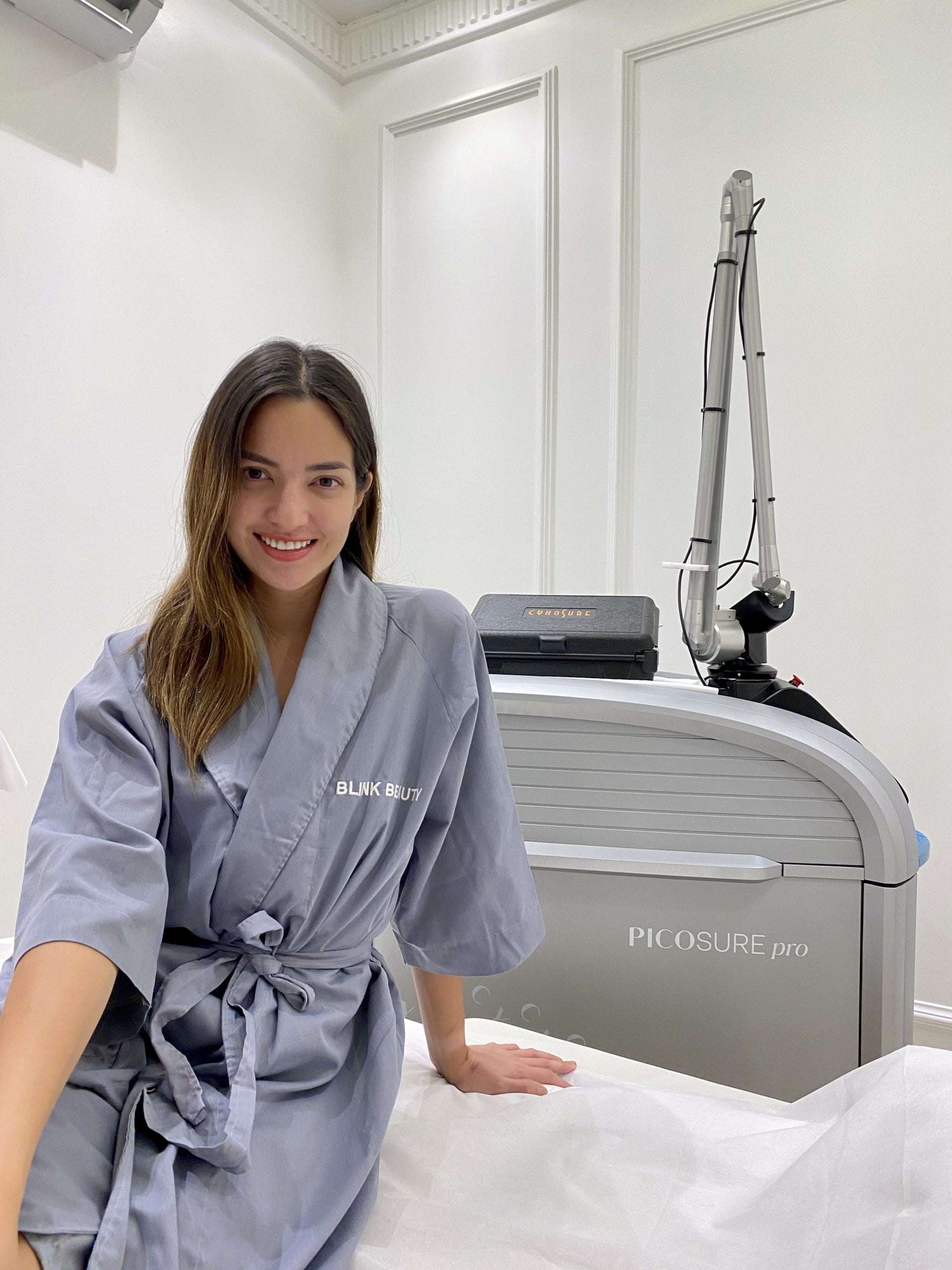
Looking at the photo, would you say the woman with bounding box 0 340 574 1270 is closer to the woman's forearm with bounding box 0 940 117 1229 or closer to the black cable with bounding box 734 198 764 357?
the woman's forearm with bounding box 0 940 117 1229

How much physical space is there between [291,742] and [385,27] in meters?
2.73

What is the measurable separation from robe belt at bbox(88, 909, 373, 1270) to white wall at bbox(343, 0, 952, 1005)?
171 cm

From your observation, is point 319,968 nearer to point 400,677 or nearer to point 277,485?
point 400,677

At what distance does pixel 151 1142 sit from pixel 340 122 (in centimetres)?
299

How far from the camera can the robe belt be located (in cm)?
74

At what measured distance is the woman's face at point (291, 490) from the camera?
936 mm

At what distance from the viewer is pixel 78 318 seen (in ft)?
7.25

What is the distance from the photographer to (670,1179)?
2.78 ft

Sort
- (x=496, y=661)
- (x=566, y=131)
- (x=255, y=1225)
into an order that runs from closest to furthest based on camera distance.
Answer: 1. (x=255, y=1225)
2. (x=496, y=661)
3. (x=566, y=131)

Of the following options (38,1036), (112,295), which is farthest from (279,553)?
(112,295)

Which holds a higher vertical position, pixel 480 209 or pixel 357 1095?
pixel 480 209

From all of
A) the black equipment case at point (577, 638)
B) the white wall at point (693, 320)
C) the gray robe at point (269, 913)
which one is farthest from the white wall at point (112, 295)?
the gray robe at point (269, 913)

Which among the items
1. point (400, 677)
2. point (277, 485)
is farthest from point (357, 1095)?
point (277, 485)

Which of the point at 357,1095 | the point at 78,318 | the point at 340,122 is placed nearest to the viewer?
the point at 357,1095
